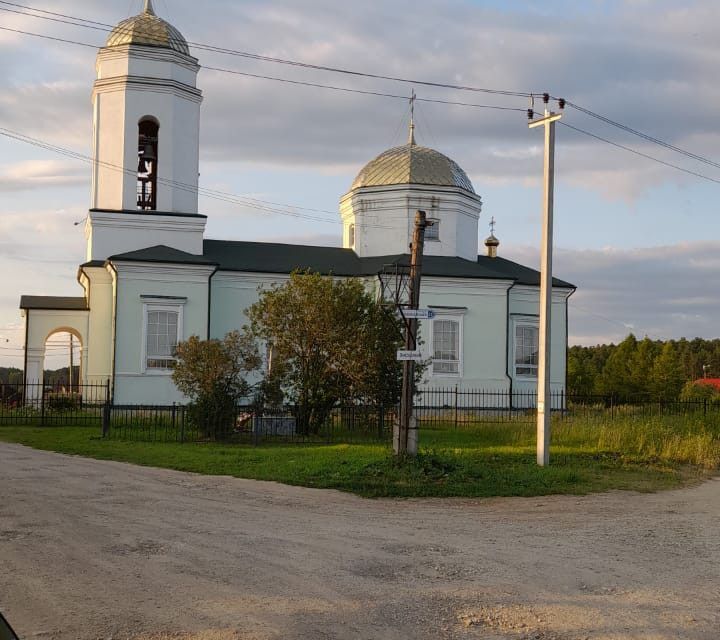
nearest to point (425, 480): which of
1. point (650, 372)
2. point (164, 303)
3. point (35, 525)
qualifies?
point (35, 525)

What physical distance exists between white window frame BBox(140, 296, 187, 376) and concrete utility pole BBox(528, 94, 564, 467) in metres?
14.5

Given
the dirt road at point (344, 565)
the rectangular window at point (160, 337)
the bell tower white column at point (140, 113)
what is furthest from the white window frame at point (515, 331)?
the dirt road at point (344, 565)

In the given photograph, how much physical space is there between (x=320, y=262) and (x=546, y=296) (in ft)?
54.6

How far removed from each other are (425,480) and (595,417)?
12.7 m

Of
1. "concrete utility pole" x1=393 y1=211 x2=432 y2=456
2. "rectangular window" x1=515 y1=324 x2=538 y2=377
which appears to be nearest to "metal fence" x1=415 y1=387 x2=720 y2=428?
"rectangular window" x1=515 y1=324 x2=538 y2=377

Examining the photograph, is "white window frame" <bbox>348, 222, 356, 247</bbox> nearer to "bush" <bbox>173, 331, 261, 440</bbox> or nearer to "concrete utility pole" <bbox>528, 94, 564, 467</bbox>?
"bush" <bbox>173, 331, 261, 440</bbox>

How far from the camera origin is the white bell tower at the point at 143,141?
2919 centimetres

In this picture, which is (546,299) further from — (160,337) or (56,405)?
(56,405)

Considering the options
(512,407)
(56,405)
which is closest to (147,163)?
(56,405)

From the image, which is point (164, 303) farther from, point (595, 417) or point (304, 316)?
point (595, 417)

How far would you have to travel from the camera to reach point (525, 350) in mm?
31500

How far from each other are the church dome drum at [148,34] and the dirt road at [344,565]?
65.4 feet

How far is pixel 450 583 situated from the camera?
7555 mm

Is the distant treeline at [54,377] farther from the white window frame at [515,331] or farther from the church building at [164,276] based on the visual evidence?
the white window frame at [515,331]
